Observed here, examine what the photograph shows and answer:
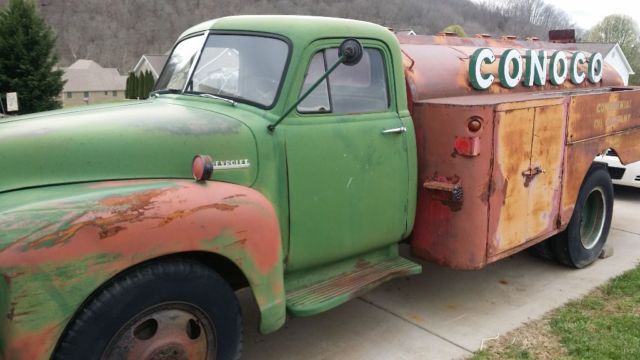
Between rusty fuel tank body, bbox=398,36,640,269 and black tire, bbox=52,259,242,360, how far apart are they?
1.67 meters

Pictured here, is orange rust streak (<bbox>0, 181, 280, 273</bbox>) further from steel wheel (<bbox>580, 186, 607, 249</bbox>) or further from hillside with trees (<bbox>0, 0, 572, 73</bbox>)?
hillside with trees (<bbox>0, 0, 572, 73</bbox>)

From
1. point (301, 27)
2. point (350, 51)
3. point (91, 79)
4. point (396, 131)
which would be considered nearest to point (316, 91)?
point (301, 27)

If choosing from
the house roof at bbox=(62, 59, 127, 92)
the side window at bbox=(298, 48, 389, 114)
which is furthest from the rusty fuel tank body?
the house roof at bbox=(62, 59, 127, 92)

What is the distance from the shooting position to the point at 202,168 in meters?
2.59

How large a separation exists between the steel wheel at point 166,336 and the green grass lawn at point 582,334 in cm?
178

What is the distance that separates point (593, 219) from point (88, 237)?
4728mm

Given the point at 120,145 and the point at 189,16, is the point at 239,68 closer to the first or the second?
the point at 120,145

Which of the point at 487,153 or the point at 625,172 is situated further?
the point at 625,172

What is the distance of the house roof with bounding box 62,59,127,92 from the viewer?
59.3 meters

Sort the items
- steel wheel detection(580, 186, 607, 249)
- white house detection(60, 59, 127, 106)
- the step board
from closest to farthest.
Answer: the step board, steel wheel detection(580, 186, 607, 249), white house detection(60, 59, 127, 106)

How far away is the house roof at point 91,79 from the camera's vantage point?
59281mm

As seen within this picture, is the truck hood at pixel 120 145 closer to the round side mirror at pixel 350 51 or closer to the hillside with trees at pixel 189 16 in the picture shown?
the round side mirror at pixel 350 51

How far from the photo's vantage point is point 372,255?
3715 mm

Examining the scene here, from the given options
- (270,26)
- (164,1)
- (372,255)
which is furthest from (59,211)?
(164,1)
